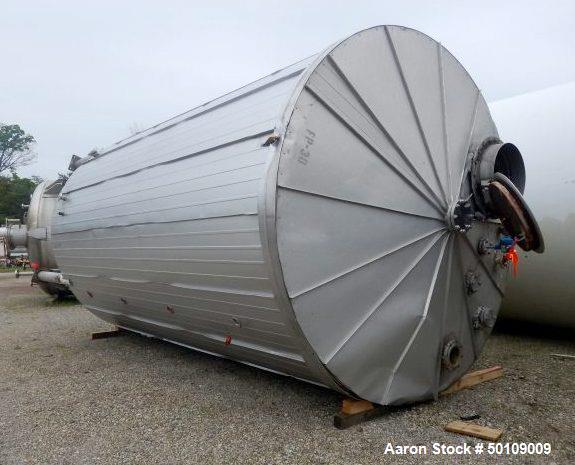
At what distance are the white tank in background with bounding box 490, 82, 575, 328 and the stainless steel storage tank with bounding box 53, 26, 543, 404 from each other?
1458 millimetres

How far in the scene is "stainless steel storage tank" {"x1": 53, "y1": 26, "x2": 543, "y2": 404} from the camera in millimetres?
3250

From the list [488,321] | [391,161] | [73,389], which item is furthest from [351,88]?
[73,389]

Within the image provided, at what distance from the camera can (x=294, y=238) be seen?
3150 mm

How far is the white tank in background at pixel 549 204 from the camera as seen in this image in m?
5.79

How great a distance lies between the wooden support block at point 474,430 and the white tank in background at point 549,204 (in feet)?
9.58

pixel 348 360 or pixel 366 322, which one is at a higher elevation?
pixel 366 322

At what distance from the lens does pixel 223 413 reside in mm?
4113

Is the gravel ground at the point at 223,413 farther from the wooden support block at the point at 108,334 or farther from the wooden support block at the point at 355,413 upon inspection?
the wooden support block at the point at 108,334

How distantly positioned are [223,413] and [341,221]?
1.87m

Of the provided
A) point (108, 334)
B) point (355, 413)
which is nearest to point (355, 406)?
point (355, 413)

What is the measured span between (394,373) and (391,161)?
152cm

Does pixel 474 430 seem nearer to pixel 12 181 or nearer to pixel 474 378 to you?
pixel 474 378

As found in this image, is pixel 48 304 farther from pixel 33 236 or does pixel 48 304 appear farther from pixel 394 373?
pixel 394 373

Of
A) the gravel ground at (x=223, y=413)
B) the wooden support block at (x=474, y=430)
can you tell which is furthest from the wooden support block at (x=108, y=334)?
the wooden support block at (x=474, y=430)
